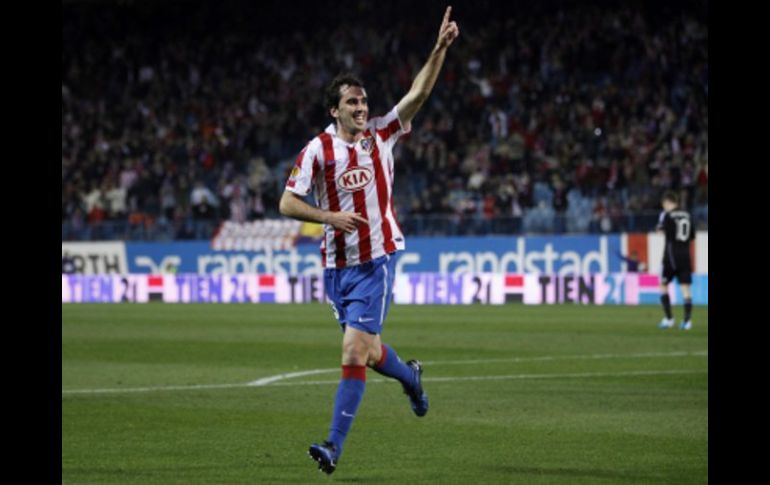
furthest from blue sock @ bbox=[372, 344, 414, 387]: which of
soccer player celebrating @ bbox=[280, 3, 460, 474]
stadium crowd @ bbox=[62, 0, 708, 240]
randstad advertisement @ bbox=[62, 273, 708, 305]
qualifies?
stadium crowd @ bbox=[62, 0, 708, 240]

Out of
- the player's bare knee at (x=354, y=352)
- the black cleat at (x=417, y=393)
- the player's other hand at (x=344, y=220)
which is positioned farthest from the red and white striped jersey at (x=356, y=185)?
the black cleat at (x=417, y=393)

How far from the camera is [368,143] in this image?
8.87 meters

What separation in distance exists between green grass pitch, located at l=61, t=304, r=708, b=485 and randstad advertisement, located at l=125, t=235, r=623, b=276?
8374mm

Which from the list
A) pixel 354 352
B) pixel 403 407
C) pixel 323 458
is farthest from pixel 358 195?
pixel 403 407

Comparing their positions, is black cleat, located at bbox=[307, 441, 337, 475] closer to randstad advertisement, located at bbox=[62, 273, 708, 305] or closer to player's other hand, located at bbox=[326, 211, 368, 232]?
player's other hand, located at bbox=[326, 211, 368, 232]

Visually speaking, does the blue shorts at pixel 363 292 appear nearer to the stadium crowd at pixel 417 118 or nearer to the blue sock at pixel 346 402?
the blue sock at pixel 346 402

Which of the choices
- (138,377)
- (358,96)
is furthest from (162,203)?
(358,96)

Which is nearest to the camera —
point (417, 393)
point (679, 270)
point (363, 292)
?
point (363, 292)

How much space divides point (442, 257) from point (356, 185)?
25231mm

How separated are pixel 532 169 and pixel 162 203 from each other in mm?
10033

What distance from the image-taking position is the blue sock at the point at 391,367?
365 inches

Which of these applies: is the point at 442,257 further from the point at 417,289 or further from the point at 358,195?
the point at 358,195

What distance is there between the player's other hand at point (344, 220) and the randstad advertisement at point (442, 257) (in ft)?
78.1

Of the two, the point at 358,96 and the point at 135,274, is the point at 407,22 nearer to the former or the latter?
the point at 135,274
